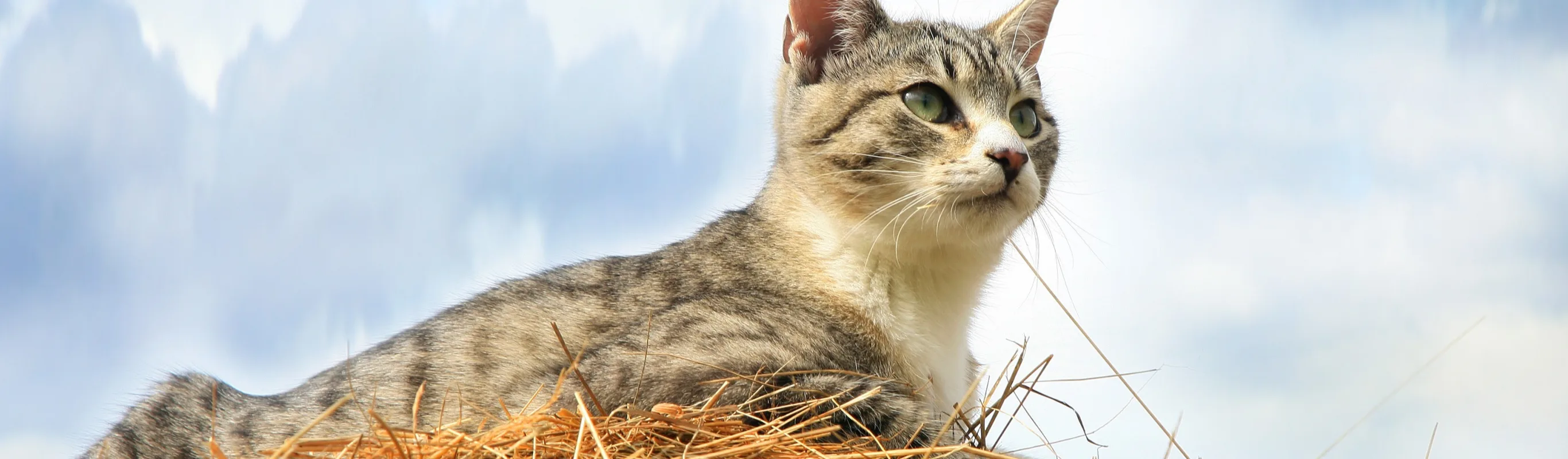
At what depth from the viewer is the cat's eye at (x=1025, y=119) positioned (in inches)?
136

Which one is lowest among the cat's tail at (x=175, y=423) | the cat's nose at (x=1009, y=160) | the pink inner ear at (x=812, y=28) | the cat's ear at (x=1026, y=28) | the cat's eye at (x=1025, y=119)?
the cat's tail at (x=175, y=423)

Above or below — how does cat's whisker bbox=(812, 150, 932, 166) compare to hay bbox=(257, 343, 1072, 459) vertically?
above

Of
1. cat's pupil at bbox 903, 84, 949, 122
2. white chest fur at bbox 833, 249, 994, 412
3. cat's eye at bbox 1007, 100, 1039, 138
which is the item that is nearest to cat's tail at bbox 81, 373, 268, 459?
white chest fur at bbox 833, 249, 994, 412

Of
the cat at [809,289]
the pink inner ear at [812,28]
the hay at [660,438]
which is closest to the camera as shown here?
the hay at [660,438]

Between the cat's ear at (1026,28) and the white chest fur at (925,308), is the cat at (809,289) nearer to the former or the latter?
the white chest fur at (925,308)

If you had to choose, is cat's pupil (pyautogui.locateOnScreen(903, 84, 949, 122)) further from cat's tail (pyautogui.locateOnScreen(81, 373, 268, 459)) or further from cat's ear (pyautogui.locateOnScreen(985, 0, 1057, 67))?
cat's tail (pyautogui.locateOnScreen(81, 373, 268, 459))

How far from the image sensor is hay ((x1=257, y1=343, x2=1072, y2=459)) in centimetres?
245

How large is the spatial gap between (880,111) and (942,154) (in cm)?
29

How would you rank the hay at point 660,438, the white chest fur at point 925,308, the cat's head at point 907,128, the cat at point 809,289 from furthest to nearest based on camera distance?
1. the white chest fur at point 925,308
2. the cat's head at point 907,128
3. the cat at point 809,289
4. the hay at point 660,438

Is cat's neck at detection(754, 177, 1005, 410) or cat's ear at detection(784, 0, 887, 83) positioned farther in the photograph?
cat's ear at detection(784, 0, 887, 83)

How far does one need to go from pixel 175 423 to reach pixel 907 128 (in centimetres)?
268

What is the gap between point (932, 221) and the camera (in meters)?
3.02

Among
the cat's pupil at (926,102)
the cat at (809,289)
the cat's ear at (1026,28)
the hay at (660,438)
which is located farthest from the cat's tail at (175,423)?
the cat's ear at (1026,28)

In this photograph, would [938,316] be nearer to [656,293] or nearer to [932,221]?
[932,221]
